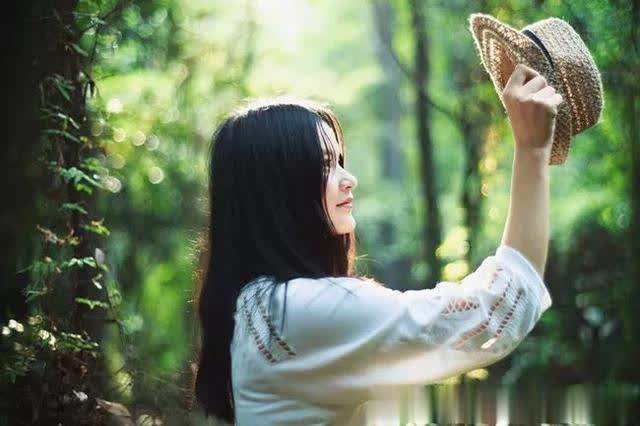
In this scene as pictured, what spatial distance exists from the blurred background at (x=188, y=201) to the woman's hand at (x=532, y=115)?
2.77ft

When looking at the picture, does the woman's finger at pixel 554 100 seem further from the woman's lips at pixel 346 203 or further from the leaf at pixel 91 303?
the leaf at pixel 91 303

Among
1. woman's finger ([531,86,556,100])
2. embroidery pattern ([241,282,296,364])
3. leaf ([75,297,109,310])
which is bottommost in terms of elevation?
leaf ([75,297,109,310])

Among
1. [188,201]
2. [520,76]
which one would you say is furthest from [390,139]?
[520,76]

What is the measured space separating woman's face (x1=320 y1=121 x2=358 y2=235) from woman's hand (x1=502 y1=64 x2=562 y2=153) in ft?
1.12

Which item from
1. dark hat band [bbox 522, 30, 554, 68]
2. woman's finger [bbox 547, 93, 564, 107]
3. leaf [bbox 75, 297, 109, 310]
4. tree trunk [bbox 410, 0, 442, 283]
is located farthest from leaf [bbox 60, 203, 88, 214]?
tree trunk [bbox 410, 0, 442, 283]

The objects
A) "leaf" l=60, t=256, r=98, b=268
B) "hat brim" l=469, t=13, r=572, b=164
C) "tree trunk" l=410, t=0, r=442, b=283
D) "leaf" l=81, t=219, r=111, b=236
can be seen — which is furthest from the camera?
"tree trunk" l=410, t=0, r=442, b=283

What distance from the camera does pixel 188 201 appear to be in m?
6.40

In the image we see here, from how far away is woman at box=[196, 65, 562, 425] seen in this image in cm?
127

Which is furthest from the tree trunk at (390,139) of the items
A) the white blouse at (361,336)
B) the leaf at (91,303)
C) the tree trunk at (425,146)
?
the white blouse at (361,336)

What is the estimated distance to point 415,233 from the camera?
410 inches

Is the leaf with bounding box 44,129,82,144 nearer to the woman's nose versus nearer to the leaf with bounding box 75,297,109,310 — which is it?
the leaf with bounding box 75,297,109,310

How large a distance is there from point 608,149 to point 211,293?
485cm

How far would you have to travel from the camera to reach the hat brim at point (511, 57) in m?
1.47

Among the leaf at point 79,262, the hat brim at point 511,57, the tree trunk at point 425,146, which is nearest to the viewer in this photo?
the hat brim at point 511,57
